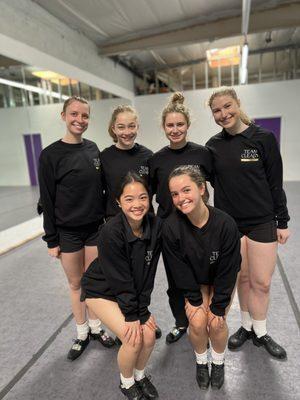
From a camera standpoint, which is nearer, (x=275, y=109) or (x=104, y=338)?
(x=104, y=338)

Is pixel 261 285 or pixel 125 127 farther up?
pixel 125 127

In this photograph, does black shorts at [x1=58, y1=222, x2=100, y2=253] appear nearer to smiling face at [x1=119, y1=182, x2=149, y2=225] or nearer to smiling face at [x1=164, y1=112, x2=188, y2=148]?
smiling face at [x1=119, y1=182, x2=149, y2=225]

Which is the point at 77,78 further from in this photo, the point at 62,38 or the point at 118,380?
the point at 118,380

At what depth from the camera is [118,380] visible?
157cm

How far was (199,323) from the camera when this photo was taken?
1.45 metres

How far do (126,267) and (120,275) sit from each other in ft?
0.15

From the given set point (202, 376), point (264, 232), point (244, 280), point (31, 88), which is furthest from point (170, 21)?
point (202, 376)

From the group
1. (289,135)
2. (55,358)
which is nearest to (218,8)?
(289,135)

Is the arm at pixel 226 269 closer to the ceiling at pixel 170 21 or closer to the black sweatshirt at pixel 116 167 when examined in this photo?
the black sweatshirt at pixel 116 167

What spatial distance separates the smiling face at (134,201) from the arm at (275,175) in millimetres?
702

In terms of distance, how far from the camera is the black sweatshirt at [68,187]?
1.64 meters

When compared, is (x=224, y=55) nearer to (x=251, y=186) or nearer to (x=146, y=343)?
(x=251, y=186)

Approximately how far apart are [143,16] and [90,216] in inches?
161

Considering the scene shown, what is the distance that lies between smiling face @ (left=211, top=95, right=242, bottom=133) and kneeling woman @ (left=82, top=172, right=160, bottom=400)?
A: 584 millimetres
